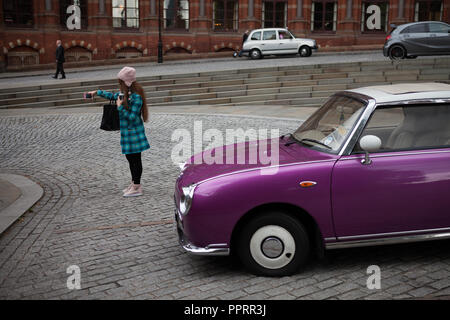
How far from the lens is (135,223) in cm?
622

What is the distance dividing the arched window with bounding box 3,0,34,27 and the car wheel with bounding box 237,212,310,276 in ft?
107

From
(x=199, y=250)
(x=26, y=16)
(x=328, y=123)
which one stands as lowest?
(x=199, y=250)

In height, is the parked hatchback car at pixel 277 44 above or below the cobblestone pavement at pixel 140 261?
above

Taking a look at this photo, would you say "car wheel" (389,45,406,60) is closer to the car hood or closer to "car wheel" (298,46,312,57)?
"car wheel" (298,46,312,57)

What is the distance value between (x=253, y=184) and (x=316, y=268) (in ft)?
3.41

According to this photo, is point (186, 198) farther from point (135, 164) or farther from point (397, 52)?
point (397, 52)

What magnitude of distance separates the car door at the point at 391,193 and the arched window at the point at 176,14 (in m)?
33.3

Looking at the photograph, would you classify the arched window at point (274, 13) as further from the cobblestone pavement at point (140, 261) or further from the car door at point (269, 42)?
the cobblestone pavement at point (140, 261)

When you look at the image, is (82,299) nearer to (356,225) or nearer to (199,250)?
(199,250)

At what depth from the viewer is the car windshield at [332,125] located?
4.78m

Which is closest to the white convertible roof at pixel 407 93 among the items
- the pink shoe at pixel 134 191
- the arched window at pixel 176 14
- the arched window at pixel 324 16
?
the pink shoe at pixel 134 191

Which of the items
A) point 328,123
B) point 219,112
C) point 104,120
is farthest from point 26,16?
point 328,123

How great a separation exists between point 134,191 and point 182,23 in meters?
30.9
